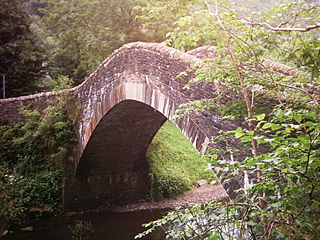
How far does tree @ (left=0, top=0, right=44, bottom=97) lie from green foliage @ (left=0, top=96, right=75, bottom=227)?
14.6 feet

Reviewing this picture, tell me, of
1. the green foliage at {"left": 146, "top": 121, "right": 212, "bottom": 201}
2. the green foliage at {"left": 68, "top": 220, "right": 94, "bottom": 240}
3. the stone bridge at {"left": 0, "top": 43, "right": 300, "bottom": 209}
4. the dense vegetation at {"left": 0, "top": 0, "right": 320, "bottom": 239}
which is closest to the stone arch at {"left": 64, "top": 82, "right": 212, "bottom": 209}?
the stone bridge at {"left": 0, "top": 43, "right": 300, "bottom": 209}

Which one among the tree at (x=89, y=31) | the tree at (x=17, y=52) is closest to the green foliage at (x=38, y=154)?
the tree at (x=17, y=52)

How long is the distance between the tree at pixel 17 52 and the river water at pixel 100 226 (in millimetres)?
7579

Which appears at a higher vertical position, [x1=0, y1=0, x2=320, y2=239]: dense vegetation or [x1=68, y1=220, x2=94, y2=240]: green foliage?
[x1=0, y1=0, x2=320, y2=239]: dense vegetation

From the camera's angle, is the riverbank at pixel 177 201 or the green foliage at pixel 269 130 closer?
the green foliage at pixel 269 130

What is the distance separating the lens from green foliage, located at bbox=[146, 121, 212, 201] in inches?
387

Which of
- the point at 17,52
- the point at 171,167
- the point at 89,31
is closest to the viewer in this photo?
the point at 171,167

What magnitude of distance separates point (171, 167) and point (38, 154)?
474cm

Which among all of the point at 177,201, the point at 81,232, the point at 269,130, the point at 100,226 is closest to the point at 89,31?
the point at 177,201

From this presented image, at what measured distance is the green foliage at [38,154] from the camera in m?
8.05

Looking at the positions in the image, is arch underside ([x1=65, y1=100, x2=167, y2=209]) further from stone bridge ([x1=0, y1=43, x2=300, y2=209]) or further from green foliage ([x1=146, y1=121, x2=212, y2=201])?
green foliage ([x1=146, y1=121, x2=212, y2=201])

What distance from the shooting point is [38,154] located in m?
8.85

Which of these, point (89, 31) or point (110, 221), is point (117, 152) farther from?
point (89, 31)

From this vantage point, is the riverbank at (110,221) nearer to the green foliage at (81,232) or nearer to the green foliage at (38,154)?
the green foliage at (81,232)
